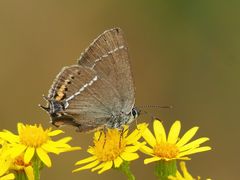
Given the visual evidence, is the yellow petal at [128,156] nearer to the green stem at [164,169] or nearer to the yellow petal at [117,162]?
the yellow petal at [117,162]

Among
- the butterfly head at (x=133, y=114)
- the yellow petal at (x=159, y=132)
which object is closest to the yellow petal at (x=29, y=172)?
the butterfly head at (x=133, y=114)

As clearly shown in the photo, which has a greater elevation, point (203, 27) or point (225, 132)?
point (203, 27)

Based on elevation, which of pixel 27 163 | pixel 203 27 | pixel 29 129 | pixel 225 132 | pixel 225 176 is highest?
pixel 203 27

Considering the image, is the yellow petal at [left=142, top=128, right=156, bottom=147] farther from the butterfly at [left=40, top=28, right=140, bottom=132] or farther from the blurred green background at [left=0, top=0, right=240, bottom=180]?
the blurred green background at [left=0, top=0, right=240, bottom=180]

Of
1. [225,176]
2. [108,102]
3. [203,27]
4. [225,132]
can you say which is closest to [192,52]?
[203,27]

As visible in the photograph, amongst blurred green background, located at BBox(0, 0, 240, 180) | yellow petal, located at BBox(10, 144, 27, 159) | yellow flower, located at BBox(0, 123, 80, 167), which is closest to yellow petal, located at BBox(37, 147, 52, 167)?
yellow flower, located at BBox(0, 123, 80, 167)

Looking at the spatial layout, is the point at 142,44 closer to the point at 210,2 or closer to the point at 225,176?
the point at 210,2
